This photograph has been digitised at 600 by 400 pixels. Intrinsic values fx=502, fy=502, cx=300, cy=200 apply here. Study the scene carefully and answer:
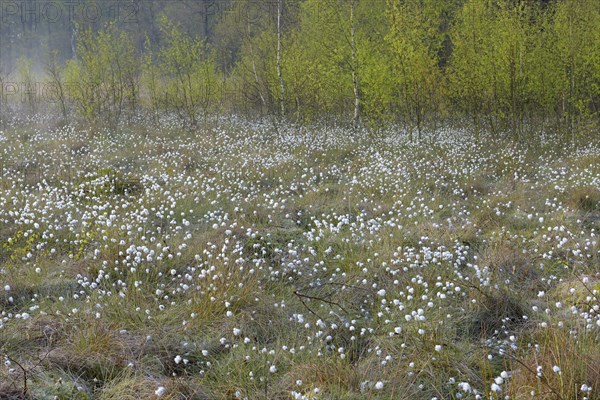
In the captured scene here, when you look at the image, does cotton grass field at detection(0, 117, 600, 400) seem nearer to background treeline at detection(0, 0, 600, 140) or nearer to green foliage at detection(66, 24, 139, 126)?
background treeline at detection(0, 0, 600, 140)

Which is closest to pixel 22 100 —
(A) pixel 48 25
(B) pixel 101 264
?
(B) pixel 101 264

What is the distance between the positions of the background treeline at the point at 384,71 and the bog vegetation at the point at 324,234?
0.15 metres

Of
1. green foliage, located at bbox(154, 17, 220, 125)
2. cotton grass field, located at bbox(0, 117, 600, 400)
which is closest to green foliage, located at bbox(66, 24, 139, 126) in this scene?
green foliage, located at bbox(154, 17, 220, 125)

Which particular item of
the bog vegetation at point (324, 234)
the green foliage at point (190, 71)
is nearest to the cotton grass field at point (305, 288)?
A: the bog vegetation at point (324, 234)

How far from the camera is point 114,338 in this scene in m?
4.67

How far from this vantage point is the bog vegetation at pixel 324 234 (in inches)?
167

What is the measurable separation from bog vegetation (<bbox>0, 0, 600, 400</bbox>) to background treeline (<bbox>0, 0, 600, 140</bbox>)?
0.48 ft

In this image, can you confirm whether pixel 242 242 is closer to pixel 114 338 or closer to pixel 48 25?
pixel 114 338

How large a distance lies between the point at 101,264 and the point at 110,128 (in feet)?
47.0

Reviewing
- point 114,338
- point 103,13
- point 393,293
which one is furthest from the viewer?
point 103,13

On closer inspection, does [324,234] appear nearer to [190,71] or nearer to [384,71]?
[384,71]

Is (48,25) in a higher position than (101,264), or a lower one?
higher

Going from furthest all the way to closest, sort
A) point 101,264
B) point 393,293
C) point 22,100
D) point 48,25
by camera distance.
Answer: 1. point 48,25
2. point 22,100
3. point 101,264
4. point 393,293

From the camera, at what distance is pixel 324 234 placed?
7867 mm
